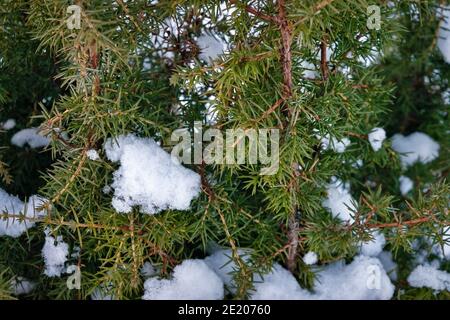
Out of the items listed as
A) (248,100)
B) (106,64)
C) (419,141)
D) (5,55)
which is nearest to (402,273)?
(419,141)

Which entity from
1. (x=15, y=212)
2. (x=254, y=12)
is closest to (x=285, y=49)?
(x=254, y=12)

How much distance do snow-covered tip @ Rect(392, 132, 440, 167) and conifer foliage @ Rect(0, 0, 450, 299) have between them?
0.47 ft

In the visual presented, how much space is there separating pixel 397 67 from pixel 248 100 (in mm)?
412

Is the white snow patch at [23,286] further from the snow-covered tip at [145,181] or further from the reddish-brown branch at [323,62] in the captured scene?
the reddish-brown branch at [323,62]

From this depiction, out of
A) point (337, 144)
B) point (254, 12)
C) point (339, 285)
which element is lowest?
point (339, 285)

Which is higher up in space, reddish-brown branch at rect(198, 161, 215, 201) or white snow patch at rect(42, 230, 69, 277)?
reddish-brown branch at rect(198, 161, 215, 201)

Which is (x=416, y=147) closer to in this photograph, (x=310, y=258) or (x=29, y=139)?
(x=310, y=258)

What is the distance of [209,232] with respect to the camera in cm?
82

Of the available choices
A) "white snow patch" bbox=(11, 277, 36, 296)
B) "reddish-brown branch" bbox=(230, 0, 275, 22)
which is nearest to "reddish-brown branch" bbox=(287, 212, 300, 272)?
"reddish-brown branch" bbox=(230, 0, 275, 22)

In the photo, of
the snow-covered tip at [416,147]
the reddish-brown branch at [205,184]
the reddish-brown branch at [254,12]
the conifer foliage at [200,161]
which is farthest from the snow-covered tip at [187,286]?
the snow-covered tip at [416,147]

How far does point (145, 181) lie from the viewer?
0.72m

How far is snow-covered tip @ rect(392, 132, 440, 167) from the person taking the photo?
3.38 feet

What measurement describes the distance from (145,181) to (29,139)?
24cm

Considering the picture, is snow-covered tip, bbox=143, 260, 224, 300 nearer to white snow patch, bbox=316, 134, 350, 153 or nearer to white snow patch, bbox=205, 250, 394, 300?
white snow patch, bbox=205, 250, 394, 300
